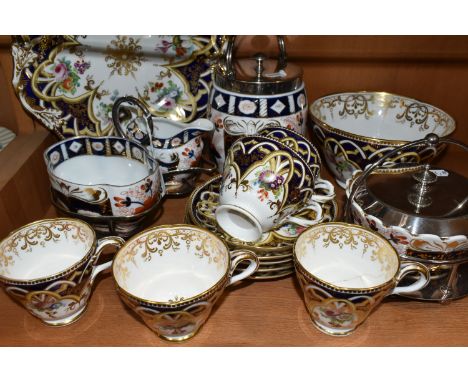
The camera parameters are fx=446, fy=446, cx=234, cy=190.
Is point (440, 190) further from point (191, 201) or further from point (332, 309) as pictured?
point (191, 201)

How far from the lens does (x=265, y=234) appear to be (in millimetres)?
554

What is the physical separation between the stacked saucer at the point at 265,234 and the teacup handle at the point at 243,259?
3 centimetres

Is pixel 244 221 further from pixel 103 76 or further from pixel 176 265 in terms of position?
pixel 103 76

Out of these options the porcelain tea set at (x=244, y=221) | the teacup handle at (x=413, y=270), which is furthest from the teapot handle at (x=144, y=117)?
the teacup handle at (x=413, y=270)

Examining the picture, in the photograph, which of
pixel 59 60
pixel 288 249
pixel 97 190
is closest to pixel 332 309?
pixel 288 249

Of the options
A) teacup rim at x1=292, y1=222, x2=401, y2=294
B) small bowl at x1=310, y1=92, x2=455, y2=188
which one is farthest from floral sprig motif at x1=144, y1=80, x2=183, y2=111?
teacup rim at x1=292, y1=222, x2=401, y2=294

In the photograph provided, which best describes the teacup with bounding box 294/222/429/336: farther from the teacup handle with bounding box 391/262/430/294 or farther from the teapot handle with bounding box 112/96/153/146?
the teapot handle with bounding box 112/96/153/146

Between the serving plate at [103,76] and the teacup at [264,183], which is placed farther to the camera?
the serving plate at [103,76]

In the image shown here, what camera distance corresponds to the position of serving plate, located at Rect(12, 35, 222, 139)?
2.20 ft

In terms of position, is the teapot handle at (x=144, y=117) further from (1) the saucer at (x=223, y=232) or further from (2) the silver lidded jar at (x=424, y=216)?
(2) the silver lidded jar at (x=424, y=216)

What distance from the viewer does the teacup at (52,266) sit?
44cm

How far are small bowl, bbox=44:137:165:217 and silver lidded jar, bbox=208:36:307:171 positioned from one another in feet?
0.38

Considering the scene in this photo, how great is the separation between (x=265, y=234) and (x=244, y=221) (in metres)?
0.03

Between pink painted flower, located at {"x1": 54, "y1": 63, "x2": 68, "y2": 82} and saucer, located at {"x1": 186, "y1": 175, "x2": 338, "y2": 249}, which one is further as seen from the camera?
pink painted flower, located at {"x1": 54, "y1": 63, "x2": 68, "y2": 82}
